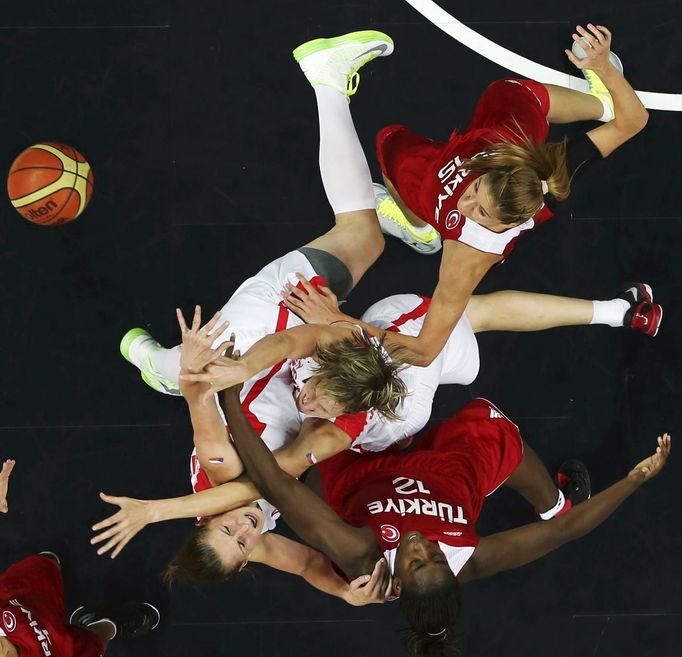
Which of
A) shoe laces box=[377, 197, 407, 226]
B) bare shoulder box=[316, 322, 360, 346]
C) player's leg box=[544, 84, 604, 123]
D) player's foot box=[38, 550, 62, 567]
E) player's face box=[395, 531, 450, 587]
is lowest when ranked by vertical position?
player's foot box=[38, 550, 62, 567]

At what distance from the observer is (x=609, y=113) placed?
518 centimetres

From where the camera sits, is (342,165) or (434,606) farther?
(342,165)

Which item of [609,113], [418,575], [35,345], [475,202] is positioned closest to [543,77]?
[609,113]

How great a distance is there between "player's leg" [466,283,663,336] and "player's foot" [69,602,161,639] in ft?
8.99

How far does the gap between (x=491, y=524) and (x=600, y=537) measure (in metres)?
0.72

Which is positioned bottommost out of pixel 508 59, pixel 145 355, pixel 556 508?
pixel 556 508

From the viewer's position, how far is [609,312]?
511cm

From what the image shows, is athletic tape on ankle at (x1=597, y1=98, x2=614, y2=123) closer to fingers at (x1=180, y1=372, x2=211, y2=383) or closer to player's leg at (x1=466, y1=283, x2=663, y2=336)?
player's leg at (x1=466, y1=283, x2=663, y2=336)

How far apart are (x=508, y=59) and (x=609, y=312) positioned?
5.94 ft

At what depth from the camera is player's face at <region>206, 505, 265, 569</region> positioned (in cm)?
395

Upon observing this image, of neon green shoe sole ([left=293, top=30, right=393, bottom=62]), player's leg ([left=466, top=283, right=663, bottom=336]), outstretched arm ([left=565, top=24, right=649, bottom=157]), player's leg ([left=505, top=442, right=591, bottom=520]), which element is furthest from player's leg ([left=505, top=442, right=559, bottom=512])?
neon green shoe sole ([left=293, top=30, right=393, bottom=62])

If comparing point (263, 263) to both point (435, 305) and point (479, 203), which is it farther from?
point (479, 203)

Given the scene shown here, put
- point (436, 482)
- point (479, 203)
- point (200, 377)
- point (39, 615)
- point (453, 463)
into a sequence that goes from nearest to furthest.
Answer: point (200, 377) → point (479, 203) → point (436, 482) → point (453, 463) → point (39, 615)

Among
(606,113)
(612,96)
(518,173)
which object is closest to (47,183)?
(518,173)
